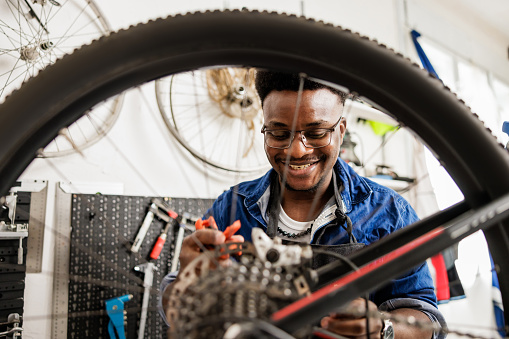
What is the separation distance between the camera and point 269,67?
44 cm

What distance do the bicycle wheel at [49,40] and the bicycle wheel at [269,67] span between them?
56cm

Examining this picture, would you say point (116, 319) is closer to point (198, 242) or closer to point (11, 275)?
point (11, 275)

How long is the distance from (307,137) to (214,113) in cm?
76

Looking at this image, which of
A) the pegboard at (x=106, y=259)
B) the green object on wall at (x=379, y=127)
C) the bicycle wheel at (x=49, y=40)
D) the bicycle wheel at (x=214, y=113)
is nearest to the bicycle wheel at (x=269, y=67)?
the bicycle wheel at (x=49, y=40)

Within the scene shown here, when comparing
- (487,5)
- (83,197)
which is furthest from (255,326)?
(487,5)

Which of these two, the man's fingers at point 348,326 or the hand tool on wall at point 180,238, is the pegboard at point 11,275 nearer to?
the hand tool on wall at point 180,238

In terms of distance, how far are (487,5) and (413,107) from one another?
8.47 feet

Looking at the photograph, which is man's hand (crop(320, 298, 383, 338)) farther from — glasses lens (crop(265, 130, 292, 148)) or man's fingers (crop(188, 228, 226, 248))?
glasses lens (crop(265, 130, 292, 148))

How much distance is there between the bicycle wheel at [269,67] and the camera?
403 millimetres

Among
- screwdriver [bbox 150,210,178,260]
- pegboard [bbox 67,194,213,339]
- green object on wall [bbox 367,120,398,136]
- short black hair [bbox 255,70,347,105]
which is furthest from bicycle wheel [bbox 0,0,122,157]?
green object on wall [bbox 367,120,398,136]

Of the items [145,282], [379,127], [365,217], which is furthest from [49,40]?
[379,127]

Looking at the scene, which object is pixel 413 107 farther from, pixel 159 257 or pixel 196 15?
pixel 159 257

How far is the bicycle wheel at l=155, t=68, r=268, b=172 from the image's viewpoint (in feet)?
4.39

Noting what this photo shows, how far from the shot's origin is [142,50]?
1.35ft
